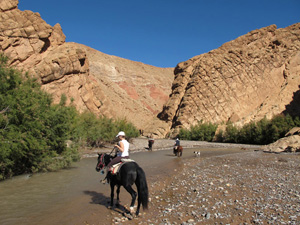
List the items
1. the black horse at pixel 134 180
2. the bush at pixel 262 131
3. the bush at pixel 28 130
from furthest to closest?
the bush at pixel 262 131 → the bush at pixel 28 130 → the black horse at pixel 134 180

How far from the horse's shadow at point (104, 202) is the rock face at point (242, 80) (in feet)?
202

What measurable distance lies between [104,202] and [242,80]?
7159cm

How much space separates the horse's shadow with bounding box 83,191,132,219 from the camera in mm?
7770

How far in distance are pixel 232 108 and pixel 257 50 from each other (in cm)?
2105

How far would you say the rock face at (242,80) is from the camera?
232 feet

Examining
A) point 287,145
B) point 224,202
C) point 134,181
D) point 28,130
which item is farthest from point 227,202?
point 287,145

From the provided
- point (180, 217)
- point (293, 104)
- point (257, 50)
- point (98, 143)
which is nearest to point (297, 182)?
point (180, 217)

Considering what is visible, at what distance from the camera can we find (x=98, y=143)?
3391 centimetres

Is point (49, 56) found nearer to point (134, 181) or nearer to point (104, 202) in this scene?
point (104, 202)

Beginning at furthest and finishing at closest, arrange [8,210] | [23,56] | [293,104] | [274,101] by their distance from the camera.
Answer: [274,101], [293,104], [23,56], [8,210]

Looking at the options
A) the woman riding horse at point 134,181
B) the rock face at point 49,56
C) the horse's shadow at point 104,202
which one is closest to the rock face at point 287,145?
the horse's shadow at point 104,202

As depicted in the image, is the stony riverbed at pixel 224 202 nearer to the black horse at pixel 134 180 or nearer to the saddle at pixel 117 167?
the black horse at pixel 134 180

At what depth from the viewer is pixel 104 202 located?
29.5 feet

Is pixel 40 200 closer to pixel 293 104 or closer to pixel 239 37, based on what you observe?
pixel 293 104
